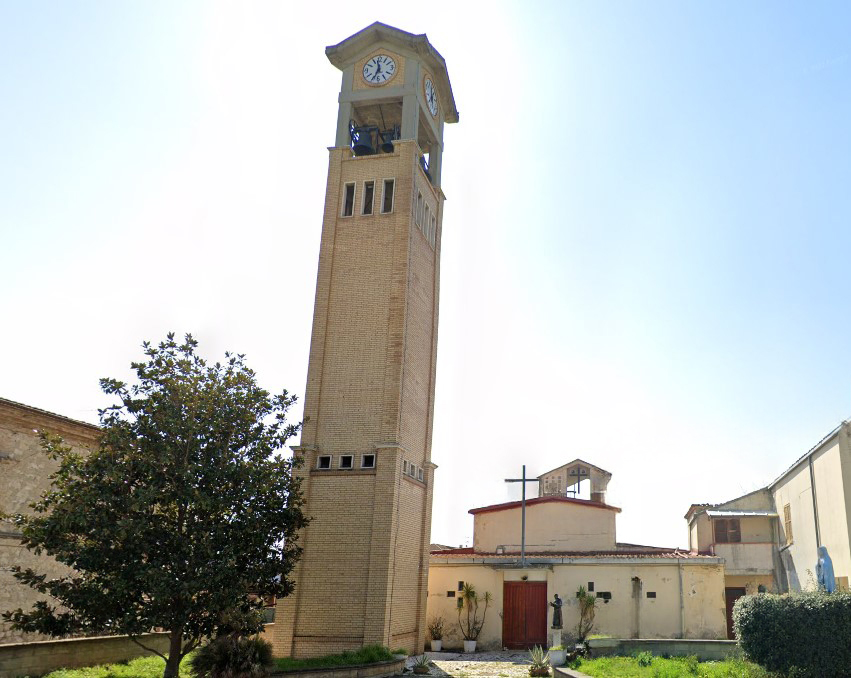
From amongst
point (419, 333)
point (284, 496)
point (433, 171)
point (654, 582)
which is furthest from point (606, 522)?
point (284, 496)

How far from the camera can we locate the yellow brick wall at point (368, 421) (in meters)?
22.8

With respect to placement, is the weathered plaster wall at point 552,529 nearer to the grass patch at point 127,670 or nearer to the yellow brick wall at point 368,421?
the yellow brick wall at point 368,421

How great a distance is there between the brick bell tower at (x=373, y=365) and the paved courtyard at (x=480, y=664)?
55.8 inches

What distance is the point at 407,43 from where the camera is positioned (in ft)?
97.0

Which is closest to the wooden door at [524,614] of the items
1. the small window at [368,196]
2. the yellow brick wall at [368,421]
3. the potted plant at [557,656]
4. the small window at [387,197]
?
the yellow brick wall at [368,421]

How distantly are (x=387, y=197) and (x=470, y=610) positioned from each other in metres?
15.5

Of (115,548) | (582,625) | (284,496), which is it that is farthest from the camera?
(582,625)

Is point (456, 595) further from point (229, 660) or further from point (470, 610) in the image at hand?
point (229, 660)

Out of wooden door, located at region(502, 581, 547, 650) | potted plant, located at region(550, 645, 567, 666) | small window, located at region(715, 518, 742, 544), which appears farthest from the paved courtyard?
small window, located at region(715, 518, 742, 544)

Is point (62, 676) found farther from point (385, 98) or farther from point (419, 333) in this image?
point (385, 98)

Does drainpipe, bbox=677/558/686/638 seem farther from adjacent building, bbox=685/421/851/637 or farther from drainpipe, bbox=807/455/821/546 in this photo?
drainpipe, bbox=807/455/821/546

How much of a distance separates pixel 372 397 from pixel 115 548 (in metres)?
10.5

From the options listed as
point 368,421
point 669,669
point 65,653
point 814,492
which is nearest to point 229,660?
point 65,653

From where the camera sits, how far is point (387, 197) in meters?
27.6
